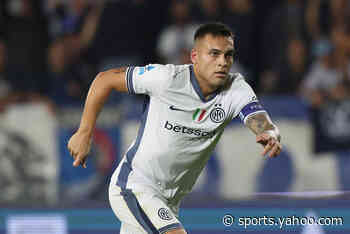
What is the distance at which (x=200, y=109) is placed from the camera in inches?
195

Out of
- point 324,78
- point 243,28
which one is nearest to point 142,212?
point 324,78

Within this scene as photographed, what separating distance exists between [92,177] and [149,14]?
2488 millimetres

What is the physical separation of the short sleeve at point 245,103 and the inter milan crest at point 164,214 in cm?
71

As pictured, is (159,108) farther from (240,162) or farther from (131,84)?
(240,162)

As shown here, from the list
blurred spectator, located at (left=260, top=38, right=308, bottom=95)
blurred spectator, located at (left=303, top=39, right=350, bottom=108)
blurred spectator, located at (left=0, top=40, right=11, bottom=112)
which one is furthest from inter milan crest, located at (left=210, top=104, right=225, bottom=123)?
blurred spectator, located at (left=0, top=40, right=11, bottom=112)

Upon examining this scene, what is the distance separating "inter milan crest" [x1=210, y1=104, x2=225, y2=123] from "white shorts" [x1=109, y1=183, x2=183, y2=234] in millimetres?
583

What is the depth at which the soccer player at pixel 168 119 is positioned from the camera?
491cm

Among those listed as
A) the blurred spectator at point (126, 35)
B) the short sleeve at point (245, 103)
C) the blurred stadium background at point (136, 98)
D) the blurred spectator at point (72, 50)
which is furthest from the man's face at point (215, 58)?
the blurred spectator at point (126, 35)

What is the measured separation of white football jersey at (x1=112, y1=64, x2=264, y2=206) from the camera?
195 inches

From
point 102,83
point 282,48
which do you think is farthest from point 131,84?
point 282,48

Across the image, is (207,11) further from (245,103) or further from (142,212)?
(142,212)

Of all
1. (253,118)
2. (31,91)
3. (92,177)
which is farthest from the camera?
(31,91)

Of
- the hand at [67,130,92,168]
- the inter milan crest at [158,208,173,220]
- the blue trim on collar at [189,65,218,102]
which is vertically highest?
the blue trim on collar at [189,65,218,102]

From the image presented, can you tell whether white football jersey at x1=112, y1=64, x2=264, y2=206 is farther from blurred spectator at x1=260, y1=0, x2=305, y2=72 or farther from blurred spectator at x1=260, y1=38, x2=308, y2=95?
blurred spectator at x1=260, y1=0, x2=305, y2=72
